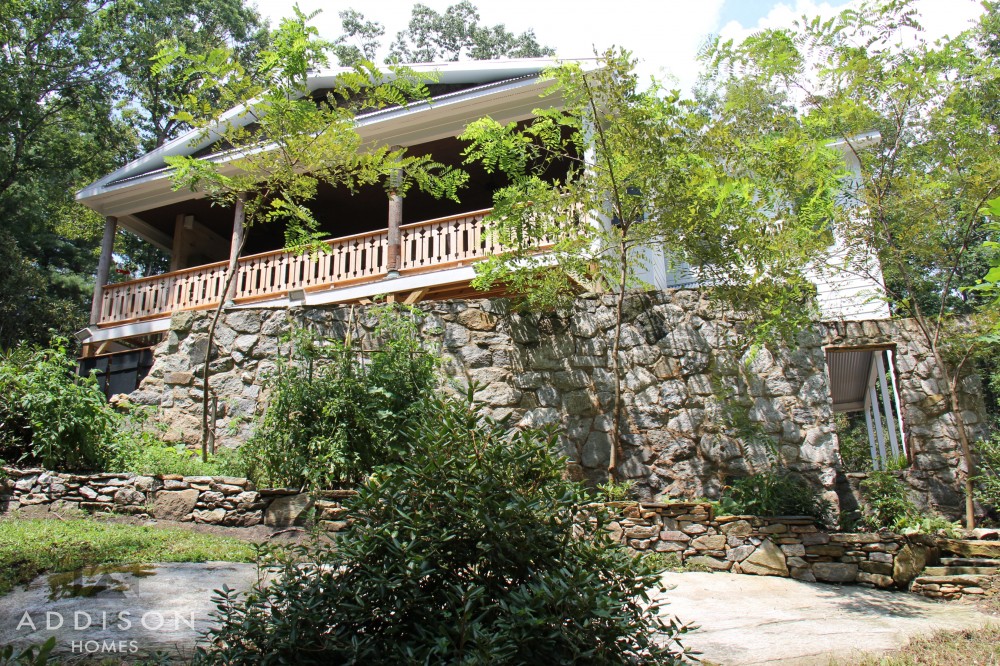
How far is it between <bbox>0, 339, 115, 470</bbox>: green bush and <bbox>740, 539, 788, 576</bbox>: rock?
5717mm

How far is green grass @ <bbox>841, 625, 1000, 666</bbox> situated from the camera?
3932 millimetres

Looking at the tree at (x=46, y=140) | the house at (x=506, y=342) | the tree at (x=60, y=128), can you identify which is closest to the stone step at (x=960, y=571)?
the house at (x=506, y=342)

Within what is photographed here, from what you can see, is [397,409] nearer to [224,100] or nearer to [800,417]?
[224,100]

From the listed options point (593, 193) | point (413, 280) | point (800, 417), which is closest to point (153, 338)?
point (413, 280)

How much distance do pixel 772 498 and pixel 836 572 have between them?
2.50ft

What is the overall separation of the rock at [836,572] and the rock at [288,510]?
417 centimetres

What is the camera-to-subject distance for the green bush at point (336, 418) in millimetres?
6207

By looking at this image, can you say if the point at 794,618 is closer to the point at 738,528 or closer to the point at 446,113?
the point at 738,528

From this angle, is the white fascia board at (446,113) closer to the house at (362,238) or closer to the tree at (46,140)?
the house at (362,238)

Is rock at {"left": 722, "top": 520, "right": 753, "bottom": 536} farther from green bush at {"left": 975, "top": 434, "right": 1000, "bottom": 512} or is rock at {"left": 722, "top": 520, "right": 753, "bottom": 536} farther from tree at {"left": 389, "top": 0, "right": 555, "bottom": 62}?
tree at {"left": 389, "top": 0, "right": 555, "bottom": 62}

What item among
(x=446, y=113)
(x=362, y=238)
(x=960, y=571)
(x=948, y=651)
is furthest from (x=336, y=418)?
(x=446, y=113)

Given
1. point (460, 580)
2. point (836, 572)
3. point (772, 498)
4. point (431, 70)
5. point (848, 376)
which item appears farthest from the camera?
point (848, 376)

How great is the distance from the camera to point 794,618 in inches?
190

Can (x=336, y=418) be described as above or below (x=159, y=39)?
below
